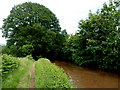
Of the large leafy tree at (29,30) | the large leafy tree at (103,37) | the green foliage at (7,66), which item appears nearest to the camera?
the green foliage at (7,66)

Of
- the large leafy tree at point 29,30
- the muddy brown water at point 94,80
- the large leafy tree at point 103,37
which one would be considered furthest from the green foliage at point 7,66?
the large leafy tree at point 29,30

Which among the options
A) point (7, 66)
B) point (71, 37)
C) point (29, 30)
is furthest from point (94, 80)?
point (29, 30)

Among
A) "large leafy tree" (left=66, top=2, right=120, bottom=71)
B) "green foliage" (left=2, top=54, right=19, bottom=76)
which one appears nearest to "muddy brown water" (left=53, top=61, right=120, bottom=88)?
"large leafy tree" (left=66, top=2, right=120, bottom=71)

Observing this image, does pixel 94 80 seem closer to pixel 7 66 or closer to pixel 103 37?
pixel 103 37

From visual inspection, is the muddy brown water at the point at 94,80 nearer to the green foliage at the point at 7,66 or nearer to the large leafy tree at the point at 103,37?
the large leafy tree at the point at 103,37

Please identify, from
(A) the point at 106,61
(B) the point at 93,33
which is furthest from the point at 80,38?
(A) the point at 106,61

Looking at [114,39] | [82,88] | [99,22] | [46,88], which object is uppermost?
[99,22]

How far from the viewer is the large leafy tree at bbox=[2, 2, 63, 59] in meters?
20.9

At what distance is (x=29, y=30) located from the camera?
2183 centimetres

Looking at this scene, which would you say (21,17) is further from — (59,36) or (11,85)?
(11,85)

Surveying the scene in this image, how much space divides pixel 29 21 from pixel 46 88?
18887 mm

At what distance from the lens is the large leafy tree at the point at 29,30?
68.4 ft

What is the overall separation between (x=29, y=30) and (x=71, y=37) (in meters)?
7.18

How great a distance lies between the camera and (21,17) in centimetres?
2192
